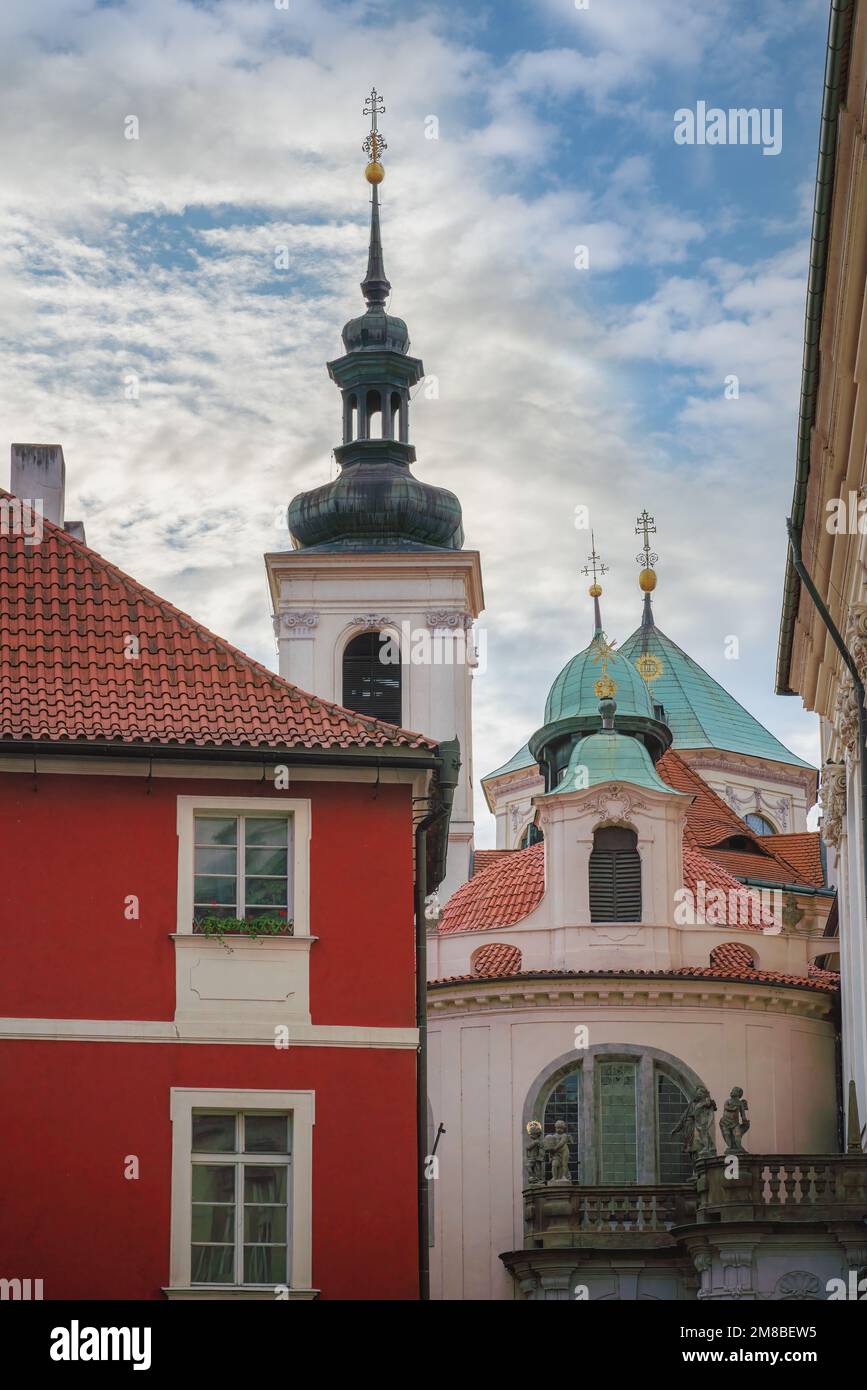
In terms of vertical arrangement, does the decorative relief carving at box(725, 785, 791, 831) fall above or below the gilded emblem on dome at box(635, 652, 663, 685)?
below

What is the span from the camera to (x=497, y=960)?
159ft

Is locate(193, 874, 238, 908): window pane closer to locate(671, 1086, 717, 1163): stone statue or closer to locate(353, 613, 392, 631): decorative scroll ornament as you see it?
locate(671, 1086, 717, 1163): stone statue

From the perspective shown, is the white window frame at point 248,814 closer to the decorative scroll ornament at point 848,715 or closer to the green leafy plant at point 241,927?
the green leafy plant at point 241,927

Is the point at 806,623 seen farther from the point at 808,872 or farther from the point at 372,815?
the point at 808,872

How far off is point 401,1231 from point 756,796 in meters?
48.4

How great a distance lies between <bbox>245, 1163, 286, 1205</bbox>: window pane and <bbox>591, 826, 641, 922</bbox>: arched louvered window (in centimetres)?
2422

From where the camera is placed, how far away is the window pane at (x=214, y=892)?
2536 centimetres

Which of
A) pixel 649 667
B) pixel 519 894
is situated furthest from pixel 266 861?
pixel 649 667

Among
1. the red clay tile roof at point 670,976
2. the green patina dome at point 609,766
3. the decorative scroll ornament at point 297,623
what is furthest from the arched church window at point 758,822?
the red clay tile roof at point 670,976

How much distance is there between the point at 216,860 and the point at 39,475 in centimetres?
637

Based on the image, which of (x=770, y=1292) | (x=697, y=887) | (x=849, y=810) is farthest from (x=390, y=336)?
(x=849, y=810)

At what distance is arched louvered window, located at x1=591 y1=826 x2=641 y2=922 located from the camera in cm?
4869

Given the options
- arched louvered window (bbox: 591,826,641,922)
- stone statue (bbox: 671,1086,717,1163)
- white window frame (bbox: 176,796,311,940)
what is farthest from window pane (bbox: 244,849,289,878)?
arched louvered window (bbox: 591,826,641,922)

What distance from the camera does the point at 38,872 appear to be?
25.2 m
